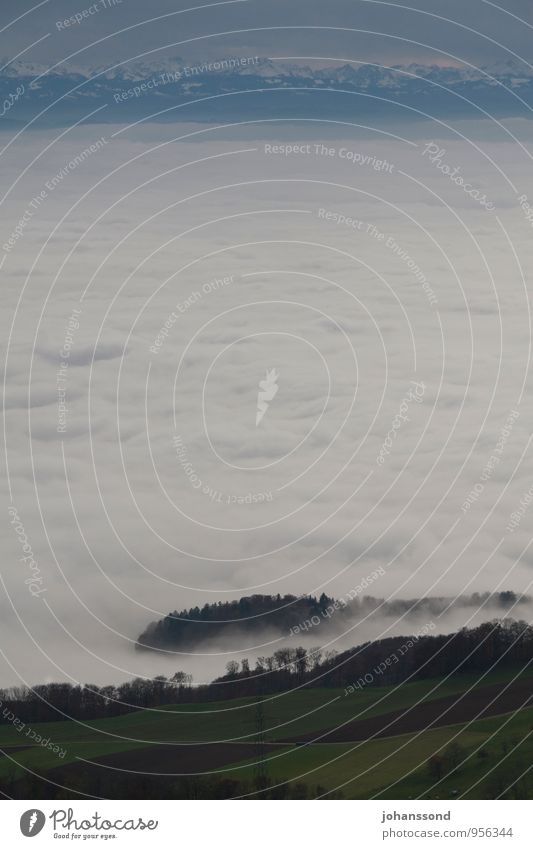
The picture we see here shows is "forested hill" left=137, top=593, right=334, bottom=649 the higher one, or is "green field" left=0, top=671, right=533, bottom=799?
"forested hill" left=137, top=593, right=334, bottom=649

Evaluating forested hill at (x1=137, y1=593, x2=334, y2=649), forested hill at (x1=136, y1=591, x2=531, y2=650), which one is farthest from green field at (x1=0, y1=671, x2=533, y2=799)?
forested hill at (x1=137, y1=593, x2=334, y2=649)

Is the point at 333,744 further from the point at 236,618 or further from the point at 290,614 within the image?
the point at 236,618

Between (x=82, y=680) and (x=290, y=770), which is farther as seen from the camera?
(x=82, y=680)

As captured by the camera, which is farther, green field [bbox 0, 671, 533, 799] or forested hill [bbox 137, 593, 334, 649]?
forested hill [bbox 137, 593, 334, 649]

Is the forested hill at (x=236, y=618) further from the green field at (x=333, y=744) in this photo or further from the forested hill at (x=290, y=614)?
the green field at (x=333, y=744)

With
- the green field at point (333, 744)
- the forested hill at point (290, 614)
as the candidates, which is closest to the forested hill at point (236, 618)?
the forested hill at point (290, 614)

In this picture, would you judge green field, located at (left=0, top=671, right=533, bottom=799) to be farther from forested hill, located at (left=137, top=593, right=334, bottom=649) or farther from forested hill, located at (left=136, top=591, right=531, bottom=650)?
forested hill, located at (left=137, top=593, right=334, bottom=649)

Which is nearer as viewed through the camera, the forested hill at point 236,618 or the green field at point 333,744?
the green field at point 333,744

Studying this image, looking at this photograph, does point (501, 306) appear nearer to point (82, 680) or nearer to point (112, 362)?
point (112, 362)
